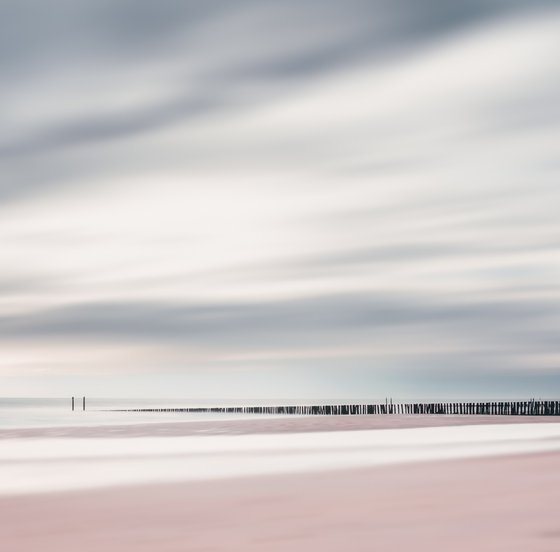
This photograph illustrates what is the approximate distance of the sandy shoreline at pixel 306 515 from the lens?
775 centimetres

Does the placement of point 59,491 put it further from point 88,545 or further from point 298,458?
point 298,458

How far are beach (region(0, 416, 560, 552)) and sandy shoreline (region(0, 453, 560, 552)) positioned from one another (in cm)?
2

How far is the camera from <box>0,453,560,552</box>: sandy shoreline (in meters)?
7.75

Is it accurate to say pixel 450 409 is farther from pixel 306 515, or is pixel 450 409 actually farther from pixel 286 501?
pixel 306 515

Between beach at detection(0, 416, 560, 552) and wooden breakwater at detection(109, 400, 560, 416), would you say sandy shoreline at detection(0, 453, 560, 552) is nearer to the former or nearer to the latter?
beach at detection(0, 416, 560, 552)

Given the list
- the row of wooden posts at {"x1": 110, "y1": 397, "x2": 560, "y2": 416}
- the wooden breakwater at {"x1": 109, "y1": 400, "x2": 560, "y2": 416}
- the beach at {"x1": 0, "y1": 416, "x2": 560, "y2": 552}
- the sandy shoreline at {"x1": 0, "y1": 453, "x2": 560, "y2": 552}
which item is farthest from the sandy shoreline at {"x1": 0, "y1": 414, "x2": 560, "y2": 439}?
the wooden breakwater at {"x1": 109, "y1": 400, "x2": 560, "y2": 416}

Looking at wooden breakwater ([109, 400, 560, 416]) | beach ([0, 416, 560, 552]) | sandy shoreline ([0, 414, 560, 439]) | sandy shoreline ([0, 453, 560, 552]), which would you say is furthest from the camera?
wooden breakwater ([109, 400, 560, 416])

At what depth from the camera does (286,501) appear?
35.6 feet

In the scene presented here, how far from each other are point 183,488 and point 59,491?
1.75 metres

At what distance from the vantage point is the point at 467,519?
8.88m

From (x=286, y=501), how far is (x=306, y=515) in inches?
53.4

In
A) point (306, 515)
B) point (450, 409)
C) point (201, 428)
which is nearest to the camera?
point (306, 515)

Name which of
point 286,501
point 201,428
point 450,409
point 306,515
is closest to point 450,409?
point 450,409

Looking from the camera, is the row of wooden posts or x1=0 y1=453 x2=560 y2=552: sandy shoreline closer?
x1=0 y1=453 x2=560 y2=552: sandy shoreline
